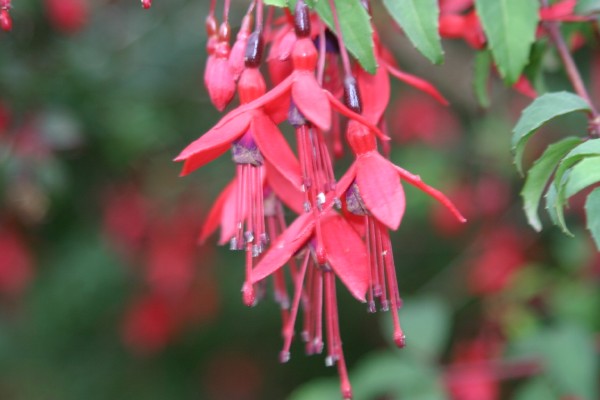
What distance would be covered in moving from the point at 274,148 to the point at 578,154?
0.87ft

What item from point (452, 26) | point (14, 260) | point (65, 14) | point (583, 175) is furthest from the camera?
point (14, 260)

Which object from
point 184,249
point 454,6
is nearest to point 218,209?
point 454,6

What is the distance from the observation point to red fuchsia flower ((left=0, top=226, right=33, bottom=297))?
79.9 inches

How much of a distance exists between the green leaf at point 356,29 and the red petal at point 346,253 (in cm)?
15

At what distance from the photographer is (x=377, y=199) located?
0.71m

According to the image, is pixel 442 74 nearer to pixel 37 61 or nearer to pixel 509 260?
pixel 509 260

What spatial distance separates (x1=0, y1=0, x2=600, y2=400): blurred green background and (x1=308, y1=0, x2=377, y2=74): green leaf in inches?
26.7

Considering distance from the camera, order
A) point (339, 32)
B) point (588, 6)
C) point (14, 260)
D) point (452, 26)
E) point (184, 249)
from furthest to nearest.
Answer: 1. point (184, 249)
2. point (14, 260)
3. point (452, 26)
4. point (588, 6)
5. point (339, 32)

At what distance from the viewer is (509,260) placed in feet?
6.55

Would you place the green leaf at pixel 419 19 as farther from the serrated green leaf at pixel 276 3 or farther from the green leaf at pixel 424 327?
the green leaf at pixel 424 327

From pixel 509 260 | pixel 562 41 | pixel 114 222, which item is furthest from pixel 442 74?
pixel 562 41

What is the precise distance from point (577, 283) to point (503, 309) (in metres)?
0.16

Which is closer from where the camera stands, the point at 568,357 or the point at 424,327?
the point at 568,357

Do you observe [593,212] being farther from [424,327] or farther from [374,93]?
[424,327]
